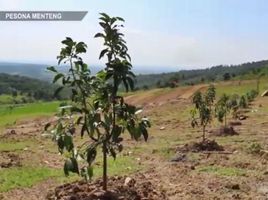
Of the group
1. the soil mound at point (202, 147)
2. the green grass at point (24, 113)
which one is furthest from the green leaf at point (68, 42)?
the green grass at point (24, 113)

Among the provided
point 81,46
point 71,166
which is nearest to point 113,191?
point 71,166

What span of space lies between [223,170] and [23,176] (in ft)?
20.5

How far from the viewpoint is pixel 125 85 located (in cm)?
927

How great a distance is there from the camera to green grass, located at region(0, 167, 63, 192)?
1386 cm

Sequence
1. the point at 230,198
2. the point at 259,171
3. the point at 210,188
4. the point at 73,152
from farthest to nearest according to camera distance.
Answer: the point at 259,171 < the point at 210,188 < the point at 230,198 < the point at 73,152

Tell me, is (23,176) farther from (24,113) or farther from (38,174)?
(24,113)

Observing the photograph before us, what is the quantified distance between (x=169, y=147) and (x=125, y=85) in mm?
12026

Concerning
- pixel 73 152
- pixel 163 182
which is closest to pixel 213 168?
pixel 163 182

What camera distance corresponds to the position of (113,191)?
34.1ft

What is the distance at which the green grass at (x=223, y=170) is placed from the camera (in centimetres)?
1383

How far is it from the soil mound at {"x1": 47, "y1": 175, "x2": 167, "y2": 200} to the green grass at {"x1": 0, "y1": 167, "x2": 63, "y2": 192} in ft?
8.34

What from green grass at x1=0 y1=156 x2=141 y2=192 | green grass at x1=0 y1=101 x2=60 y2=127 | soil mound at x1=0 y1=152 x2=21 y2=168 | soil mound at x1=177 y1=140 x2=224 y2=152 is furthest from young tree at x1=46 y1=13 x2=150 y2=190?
green grass at x1=0 y1=101 x2=60 y2=127

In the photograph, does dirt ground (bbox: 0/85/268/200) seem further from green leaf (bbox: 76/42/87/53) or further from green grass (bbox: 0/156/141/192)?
green leaf (bbox: 76/42/87/53)

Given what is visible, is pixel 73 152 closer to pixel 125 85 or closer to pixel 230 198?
pixel 125 85
